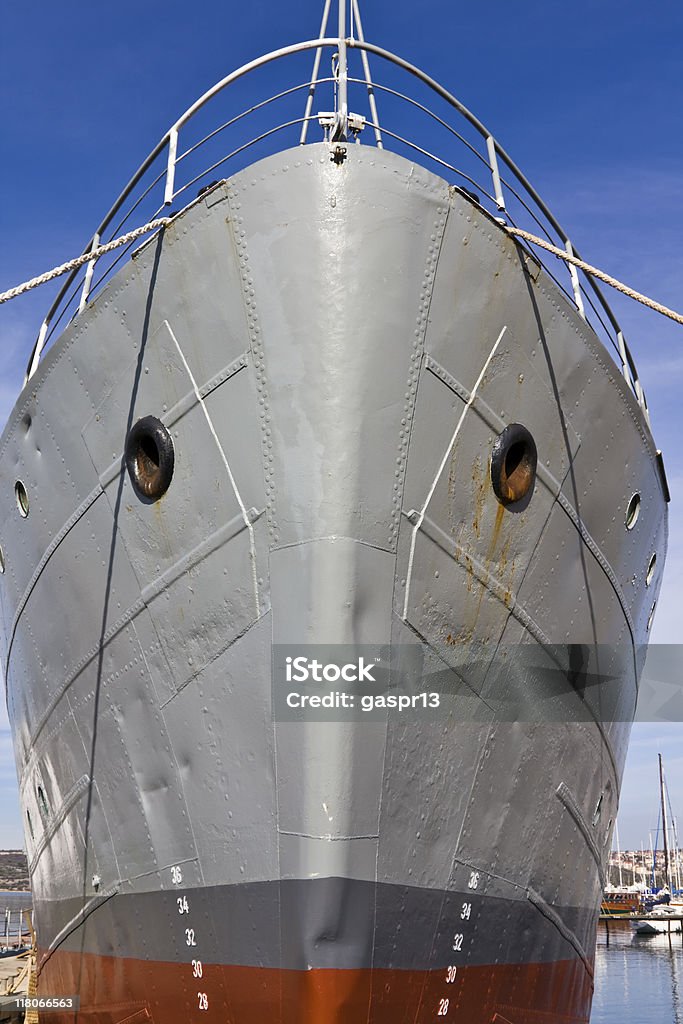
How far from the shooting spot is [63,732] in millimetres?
8781

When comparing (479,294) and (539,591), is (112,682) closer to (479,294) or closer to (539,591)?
(539,591)

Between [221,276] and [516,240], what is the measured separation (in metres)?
2.37

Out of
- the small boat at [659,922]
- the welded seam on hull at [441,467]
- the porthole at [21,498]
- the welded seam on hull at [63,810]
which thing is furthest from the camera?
the small boat at [659,922]

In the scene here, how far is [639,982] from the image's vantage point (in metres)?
32.7

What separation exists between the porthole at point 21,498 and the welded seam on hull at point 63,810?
248cm

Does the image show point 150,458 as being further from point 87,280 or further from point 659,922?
point 659,922

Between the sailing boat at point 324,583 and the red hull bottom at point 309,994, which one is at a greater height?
the sailing boat at point 324,583

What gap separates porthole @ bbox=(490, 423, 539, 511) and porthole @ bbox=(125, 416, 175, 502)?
100.0 inches

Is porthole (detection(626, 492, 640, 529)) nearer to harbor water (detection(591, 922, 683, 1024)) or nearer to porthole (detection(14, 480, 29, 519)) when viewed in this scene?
porthole (detection(14, 480, 29, 519))

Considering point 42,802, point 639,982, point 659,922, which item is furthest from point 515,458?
point 659,922

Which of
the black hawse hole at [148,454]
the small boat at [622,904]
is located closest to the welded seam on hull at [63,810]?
the black hawse hole at [148,454]

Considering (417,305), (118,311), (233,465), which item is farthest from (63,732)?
(417,305)

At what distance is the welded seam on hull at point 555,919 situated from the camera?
8.24m

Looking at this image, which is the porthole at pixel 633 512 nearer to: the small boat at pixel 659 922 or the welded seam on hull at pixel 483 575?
the welded seam on hull at pixel 483 575
